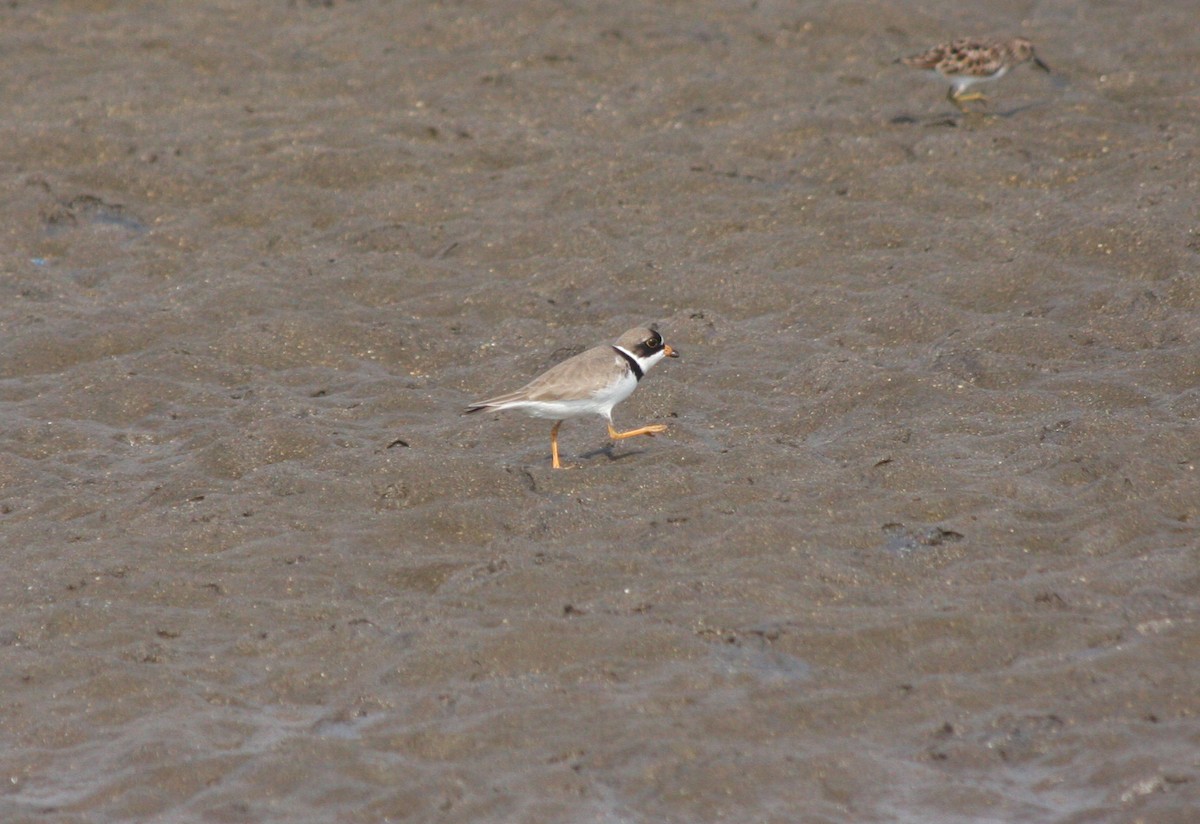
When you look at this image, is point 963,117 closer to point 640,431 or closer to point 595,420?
point 595,420

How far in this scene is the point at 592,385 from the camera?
9336 mm

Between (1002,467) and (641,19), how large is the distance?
29.4ft

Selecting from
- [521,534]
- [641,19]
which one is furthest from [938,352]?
[641,19]

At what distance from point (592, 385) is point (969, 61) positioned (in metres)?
6.87

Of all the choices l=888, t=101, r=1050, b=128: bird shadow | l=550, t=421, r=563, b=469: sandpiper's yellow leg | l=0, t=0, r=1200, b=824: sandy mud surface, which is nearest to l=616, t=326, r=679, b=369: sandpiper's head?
l=0, t=0, r=1200, b=824: sandy mud surface

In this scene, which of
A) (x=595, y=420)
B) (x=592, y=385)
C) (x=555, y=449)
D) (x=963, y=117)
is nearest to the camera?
(x=592, y=385)

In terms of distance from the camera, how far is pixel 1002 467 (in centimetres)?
892

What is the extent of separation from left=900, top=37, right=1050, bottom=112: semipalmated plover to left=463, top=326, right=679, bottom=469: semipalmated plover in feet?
19.8

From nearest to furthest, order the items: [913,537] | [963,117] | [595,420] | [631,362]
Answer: [913,537] → [631,362] → [595,420] → [963,117]

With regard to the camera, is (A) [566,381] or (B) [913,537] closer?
(B) [913,537]

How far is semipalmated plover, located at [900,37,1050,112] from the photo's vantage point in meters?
14.3

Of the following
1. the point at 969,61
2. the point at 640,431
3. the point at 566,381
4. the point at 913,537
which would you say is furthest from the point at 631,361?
the point at 969,61

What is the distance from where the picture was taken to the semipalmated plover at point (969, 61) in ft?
46.8

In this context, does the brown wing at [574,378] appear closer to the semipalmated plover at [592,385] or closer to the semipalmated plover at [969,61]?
the semipalmated plover at [592,385]
